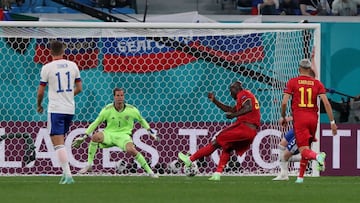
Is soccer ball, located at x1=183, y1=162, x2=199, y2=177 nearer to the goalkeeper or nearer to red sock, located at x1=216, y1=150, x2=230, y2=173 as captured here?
red sock, located at x1=216, y1=150, x2=230, y2=173

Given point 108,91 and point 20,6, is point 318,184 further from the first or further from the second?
point 20,6

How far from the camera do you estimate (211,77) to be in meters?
21.2

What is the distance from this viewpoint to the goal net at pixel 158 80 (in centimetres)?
2011

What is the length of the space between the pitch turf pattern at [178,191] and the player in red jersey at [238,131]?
0.76 metres

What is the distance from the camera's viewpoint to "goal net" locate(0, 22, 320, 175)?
20109 millimetres

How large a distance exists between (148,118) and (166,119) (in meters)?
0.33

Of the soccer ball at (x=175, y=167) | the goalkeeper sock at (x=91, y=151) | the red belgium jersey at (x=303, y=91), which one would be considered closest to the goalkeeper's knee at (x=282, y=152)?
the red belgium jersey at (x=303, y=91)

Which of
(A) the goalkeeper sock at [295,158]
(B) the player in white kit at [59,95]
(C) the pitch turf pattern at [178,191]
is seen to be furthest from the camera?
(A) the goalkeeper sock at [295,158]

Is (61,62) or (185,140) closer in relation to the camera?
(61,62)

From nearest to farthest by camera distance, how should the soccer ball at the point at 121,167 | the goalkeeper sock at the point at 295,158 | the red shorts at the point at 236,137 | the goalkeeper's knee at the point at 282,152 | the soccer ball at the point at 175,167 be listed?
the red shorts at the point at 236,137, the goalkeeper's knee at the point at 282,152, the goalkeeper sock at the point at 295,158, the soccer ball at the point at 175,167, the soccer ball at the point at 121,167

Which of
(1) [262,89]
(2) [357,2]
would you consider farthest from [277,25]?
(2) [357,2]

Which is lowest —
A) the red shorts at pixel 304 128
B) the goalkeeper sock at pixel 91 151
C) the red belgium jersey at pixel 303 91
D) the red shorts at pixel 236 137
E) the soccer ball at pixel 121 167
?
the soccer ball at pixel 121 167

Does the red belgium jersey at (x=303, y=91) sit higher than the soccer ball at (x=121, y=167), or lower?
higher

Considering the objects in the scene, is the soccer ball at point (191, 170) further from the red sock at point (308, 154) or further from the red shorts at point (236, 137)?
the red sock at point (308, 154)
